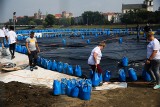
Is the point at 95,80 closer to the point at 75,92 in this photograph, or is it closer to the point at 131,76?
the point at 75,92

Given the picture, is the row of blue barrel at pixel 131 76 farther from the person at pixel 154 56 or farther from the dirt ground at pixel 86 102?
the person at pixel 154 56

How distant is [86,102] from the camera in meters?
6.70

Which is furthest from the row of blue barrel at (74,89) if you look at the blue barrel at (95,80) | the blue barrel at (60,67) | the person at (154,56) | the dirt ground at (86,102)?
the blue barrel at (60,67)

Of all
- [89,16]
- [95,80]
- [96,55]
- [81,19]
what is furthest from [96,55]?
[89,16]

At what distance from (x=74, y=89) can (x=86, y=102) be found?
0.54m

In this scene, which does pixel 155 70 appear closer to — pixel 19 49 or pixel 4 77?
pixel 4 77

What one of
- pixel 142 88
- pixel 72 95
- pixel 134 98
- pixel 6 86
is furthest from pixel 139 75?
pixel 6 86

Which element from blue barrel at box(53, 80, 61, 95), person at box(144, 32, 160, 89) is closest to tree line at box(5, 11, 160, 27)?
blue barrel at box(53, 80, 61, 95)

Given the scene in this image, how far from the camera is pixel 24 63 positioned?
12.5 metres

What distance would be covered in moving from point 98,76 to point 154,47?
80.7 inches

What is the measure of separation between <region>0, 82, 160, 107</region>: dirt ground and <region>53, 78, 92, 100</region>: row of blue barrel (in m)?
0.14

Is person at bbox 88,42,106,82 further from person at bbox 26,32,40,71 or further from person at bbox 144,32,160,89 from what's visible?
person at bbox 26,32,40,71

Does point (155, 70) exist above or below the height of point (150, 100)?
above

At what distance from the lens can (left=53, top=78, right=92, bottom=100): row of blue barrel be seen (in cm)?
685
